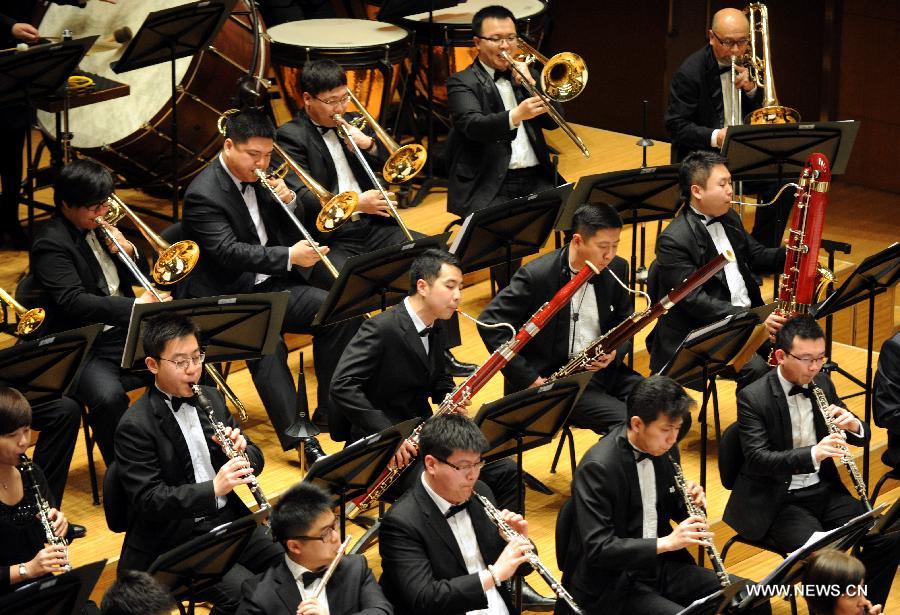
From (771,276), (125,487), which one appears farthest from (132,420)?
(771,276)

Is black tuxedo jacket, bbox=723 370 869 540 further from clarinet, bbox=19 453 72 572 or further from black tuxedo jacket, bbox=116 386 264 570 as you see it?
clarinet, bbox=19 453 72 572

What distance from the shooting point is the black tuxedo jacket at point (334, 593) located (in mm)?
4523

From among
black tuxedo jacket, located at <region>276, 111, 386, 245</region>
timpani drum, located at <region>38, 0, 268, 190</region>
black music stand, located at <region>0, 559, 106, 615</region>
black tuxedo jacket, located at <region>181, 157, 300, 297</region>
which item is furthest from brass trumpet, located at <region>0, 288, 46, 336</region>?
timpani drum, located at <region>38, 0, 268, 190</region>

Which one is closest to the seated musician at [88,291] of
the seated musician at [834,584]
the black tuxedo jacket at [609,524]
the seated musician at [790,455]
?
the black tuxedo jacket at [609,524]

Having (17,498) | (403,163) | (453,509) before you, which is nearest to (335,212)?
(403,163)

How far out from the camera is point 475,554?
4945 millimetres

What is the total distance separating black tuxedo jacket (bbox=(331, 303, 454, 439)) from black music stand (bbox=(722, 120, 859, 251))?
6.36ft

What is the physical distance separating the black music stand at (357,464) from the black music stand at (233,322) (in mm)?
747

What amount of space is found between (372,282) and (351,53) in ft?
8.58

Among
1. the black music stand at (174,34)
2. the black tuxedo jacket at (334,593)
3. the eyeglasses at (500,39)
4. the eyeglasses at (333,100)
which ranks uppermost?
the black music stand at (174,34)

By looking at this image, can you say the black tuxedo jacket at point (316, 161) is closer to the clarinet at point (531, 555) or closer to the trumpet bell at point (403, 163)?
the trumpet bell at point (403, 163)

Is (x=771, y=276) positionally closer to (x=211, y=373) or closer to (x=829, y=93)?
(x=829, y=93)

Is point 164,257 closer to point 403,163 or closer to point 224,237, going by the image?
point 224,237

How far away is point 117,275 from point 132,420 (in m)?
1.34
